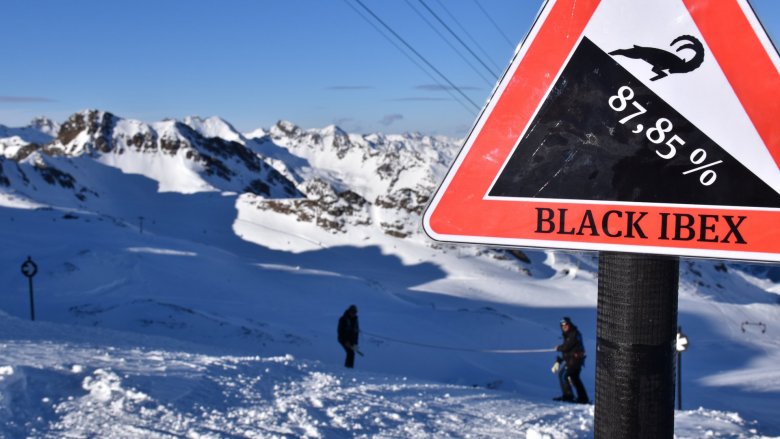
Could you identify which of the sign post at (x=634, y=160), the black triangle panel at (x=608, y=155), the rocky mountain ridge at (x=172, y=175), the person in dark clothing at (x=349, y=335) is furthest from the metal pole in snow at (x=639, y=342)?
the rocky mountain ridge at (x=172, y=175)

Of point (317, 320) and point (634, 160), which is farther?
point (317, 320)

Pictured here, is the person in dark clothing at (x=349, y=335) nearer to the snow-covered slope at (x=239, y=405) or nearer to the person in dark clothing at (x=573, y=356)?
the person in dark clothing at (x=573, y=356)

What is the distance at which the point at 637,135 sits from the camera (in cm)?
151

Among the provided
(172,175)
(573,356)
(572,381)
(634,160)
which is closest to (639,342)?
(634,160)

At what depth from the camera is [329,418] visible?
15.4 ft

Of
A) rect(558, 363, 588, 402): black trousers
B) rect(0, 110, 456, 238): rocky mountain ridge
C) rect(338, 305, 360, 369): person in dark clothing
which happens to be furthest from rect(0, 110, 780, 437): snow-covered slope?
rect(338, 305, 360, 369): person in dark clothing

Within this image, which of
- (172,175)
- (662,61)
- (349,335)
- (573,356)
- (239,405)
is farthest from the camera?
(172,175)

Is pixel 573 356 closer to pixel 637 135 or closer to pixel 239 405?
pixel 239 405

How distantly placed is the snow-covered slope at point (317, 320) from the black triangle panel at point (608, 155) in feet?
0.96

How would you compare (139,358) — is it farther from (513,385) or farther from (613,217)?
(513,385)

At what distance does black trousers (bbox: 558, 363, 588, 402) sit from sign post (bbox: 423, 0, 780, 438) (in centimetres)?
803

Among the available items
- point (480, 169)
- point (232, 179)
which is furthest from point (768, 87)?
point (232, 179)

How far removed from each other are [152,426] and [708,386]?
15.0 metres

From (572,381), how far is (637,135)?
843 centimetres
